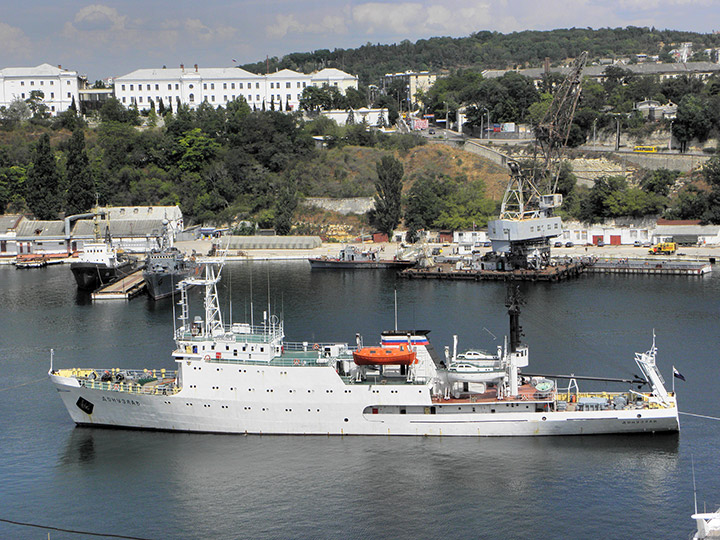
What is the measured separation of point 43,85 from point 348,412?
99777 millimetres

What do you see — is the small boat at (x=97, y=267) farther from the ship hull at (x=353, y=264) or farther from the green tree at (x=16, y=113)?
the green tree at (x=16, y=113)

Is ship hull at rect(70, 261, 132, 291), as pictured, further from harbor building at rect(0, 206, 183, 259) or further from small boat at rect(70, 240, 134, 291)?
harbor building at rect(0, 206, 183, 259)

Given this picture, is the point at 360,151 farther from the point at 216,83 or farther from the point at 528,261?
the point at 528,261

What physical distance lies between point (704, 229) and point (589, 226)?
10551 millimetres

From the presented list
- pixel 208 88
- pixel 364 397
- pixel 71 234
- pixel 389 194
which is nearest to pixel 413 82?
pixel 208 88

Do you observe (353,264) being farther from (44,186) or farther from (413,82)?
(413,82)

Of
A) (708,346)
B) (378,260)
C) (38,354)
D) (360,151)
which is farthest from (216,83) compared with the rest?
(708,346)

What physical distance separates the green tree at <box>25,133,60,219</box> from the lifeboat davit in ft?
218

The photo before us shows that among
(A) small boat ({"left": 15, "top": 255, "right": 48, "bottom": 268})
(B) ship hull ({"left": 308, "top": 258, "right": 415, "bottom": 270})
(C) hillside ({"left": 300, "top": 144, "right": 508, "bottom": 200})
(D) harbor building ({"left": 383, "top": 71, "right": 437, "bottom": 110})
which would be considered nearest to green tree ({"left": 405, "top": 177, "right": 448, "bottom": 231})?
(C) hillside ({"left": 300, "top": 144, "right": 508, "bottom": 200})

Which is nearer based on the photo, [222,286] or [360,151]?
[222,286]

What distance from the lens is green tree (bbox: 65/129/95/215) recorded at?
9112 centimetres

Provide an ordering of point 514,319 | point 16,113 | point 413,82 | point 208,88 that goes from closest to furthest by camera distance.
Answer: point 514,319, point 16,113, point 208,88, point 413,82

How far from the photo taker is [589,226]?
82.4m

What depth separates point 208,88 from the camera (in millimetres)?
115875
